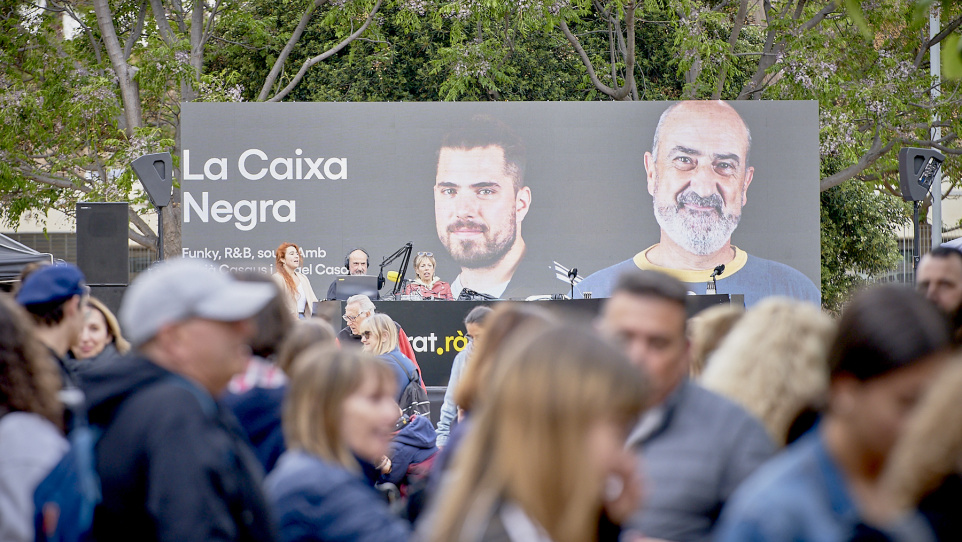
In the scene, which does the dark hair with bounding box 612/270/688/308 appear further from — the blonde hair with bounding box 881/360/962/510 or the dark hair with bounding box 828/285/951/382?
the blonde hair with bounding box 881/360/962/510

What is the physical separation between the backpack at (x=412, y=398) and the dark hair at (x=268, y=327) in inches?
91.6

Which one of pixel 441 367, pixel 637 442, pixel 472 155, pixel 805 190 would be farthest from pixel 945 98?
pixel 637 442

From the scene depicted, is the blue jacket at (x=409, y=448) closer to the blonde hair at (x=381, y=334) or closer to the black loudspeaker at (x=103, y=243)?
the blonde hair at (x=381, y=334)

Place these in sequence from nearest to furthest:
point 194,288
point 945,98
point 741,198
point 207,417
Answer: point 207,417 → point 194,288 → point 741,198 → point 945,98

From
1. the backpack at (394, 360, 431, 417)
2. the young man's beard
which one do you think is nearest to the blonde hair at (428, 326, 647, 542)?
the backpack at (394, 360, 431, 417)

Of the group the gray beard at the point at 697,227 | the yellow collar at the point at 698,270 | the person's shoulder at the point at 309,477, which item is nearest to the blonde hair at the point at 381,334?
the person's shoulder at the point at 309,477

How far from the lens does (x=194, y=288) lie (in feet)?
6.70

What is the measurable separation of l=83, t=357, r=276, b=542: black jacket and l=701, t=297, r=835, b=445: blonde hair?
3.84 feet

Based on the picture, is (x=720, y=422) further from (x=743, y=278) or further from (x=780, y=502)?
(x=743, y=278)

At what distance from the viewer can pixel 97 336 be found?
13.6 ft

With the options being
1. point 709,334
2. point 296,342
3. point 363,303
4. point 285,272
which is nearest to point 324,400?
point 296,342

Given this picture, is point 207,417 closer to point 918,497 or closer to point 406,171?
point 918,497

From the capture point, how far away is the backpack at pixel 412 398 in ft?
17.9

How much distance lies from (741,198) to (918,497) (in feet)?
41.5
